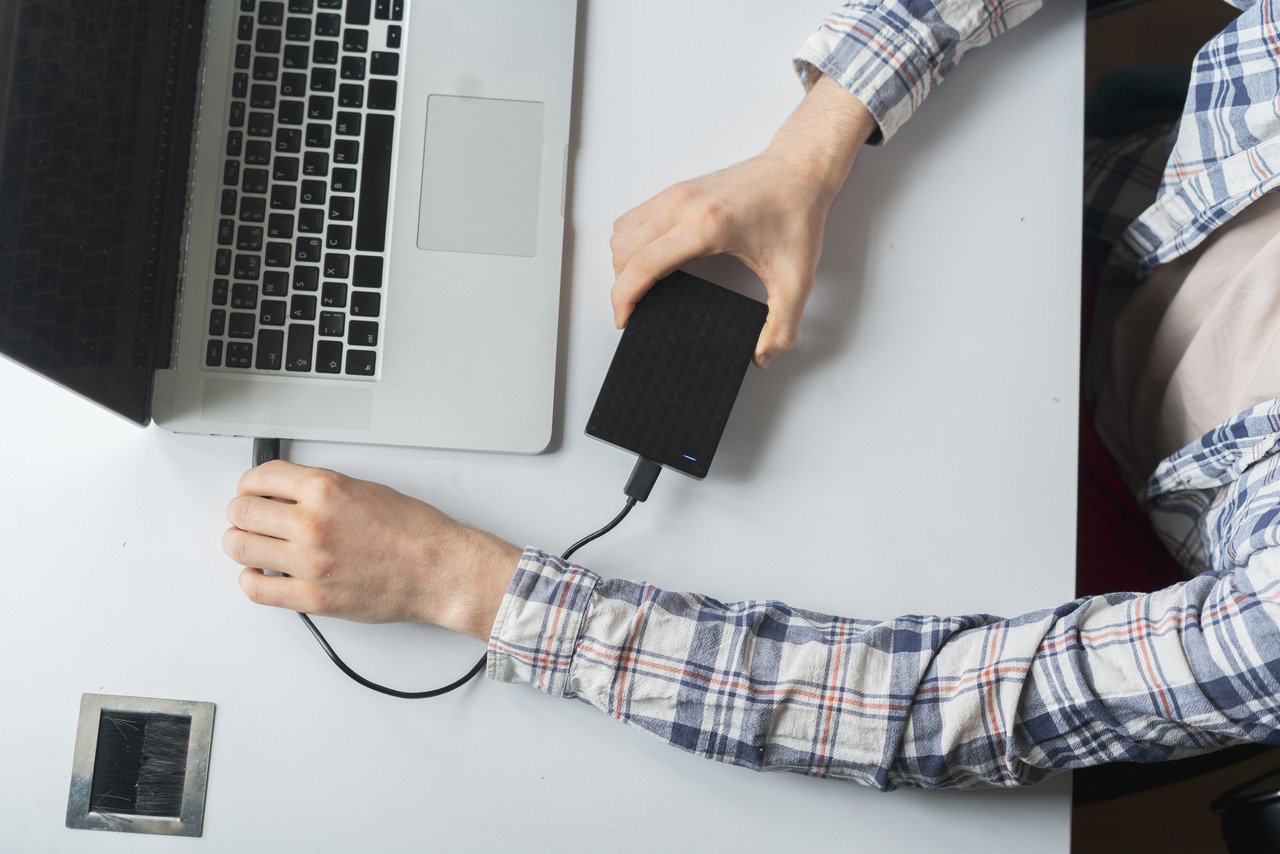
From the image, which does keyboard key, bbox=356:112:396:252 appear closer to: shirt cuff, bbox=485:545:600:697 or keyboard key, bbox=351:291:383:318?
keyboard key, bbox=351:291:383:318

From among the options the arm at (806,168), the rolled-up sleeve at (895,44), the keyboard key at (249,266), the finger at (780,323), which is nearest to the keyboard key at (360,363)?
the keyboard key at (249,266)

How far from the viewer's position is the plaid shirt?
0.58m

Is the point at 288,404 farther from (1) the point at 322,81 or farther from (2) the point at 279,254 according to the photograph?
(1) the point at 322,81

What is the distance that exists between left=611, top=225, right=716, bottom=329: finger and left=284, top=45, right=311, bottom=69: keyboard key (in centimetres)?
33

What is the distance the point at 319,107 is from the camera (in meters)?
0.72

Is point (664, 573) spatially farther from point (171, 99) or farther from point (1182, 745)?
point (171, 99)

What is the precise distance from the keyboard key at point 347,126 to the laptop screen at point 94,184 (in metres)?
0.12

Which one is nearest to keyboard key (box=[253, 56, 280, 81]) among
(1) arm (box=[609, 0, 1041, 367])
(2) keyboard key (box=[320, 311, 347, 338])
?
(2) keyboard key (box=[320, 311, 347, 338])

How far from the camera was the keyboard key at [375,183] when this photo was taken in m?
0.70

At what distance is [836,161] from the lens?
703 millimetres

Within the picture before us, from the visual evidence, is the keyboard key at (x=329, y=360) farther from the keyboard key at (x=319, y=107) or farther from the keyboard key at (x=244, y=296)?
the keyboard key at (x=319, y=107)

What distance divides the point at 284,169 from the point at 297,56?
0.10 meters

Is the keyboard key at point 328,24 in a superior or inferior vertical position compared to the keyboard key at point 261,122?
superior

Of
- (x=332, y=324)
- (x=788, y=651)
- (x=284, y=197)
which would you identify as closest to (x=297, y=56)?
A: (x=284, y=197)
